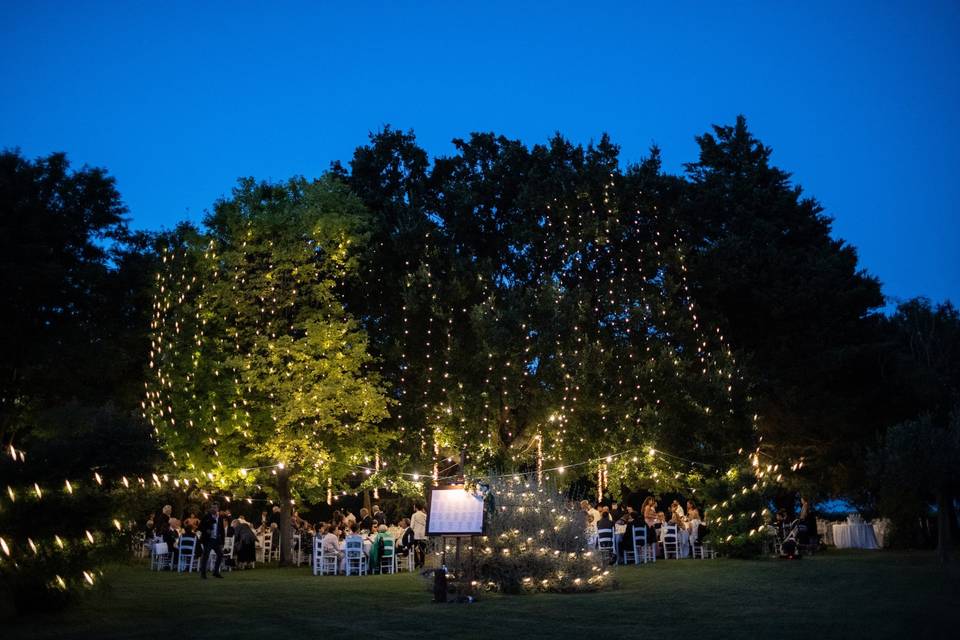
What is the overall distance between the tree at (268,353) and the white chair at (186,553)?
5.56 ft

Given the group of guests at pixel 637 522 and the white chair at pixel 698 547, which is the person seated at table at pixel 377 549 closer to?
the group of guests at pixel 637 522

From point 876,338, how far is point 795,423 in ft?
12.6

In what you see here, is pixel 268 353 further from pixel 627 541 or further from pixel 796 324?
pixel 796 324

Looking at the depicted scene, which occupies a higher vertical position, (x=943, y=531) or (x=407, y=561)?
(x=943, y=531)

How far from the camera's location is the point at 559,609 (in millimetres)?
11242

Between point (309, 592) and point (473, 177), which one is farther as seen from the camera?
point (473, 177)

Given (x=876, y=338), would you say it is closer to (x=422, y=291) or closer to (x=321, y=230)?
(x=422, y=291)

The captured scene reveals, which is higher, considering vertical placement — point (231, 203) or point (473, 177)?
point (473, 177)

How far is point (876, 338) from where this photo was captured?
28734 mm

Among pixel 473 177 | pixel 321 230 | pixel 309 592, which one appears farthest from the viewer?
pixel 473 177

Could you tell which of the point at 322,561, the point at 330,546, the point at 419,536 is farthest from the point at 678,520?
the point at 322,561

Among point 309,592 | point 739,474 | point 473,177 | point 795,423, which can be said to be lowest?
point 309,592

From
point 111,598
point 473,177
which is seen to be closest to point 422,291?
point 473,177

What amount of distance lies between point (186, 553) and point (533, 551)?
34.1 feet
